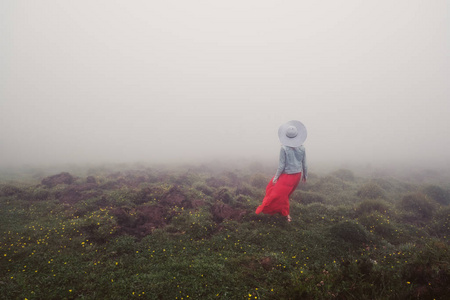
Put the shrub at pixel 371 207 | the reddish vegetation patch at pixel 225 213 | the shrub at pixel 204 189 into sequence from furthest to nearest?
the shrub at pixel 204 189, the shrub at pixel 371 207, the reddish vegetation patch at pixel 225 213

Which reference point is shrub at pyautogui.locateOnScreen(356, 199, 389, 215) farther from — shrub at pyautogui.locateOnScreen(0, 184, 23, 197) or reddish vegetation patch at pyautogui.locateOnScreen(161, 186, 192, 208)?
shrub at pyautogui.locateOnScreen(0, 184, 23, 197)

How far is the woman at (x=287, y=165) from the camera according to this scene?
1005 cm

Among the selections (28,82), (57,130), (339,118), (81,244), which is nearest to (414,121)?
(339,118)

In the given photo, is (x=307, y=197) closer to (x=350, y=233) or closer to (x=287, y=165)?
(x=350, y=233)

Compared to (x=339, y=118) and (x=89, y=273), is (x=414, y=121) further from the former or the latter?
(x=89, y=273)

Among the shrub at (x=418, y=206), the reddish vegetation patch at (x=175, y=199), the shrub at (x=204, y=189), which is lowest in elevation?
the shrub at (x=418, y=206)

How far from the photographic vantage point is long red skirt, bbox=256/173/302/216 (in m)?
10.2

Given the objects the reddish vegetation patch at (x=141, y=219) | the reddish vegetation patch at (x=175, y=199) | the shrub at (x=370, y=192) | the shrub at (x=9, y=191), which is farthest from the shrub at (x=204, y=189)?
the shrub at (x=370, y=192)

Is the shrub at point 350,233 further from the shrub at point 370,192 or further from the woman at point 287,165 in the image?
the shrub at point 370,192

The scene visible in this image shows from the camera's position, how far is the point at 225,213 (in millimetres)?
12125

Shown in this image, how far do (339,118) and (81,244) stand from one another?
618 ft

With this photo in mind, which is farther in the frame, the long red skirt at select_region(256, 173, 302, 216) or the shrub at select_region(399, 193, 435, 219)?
the shrub at select_region(399, 193, 435, 219)

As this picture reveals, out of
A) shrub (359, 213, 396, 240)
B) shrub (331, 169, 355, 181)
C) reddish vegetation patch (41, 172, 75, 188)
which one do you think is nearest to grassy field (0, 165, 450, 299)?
shrub (359, 213, 396, 240)

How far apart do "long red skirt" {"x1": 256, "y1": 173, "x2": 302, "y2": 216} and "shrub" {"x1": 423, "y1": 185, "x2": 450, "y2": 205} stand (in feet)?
46.1
